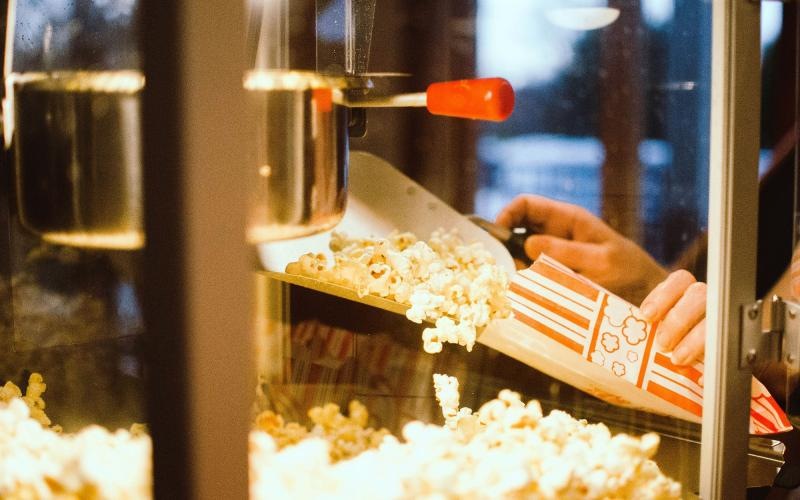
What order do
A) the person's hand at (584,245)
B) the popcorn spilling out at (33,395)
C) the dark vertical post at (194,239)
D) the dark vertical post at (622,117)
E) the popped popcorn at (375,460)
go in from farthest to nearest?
the dark vertical post at (622,117) < the person's hand at (584,245) < the popcorn spilling out at (33,395) < the popped popcorn at (375,460) < the dark vertical post at (194,239)

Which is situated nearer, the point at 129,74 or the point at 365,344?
the point at 129,74

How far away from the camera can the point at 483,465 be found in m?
0.61

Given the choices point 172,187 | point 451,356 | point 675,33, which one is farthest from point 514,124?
point 172,187

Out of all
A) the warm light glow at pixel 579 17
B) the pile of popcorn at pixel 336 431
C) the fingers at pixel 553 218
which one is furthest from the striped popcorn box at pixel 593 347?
the warm light glow at pixel 579 17

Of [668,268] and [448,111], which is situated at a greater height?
[448,111]

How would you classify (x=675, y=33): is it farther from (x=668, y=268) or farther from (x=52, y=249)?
(x=52, y=249)

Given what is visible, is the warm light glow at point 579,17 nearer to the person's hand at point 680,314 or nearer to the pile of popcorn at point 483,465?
the person's hand at point 680,314

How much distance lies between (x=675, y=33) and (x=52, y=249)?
0.78 meters

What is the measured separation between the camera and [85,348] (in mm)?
729

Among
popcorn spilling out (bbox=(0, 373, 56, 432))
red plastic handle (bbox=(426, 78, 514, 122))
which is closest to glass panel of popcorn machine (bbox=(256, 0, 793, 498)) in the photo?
red plastic handle (bbox=(426, 78, 514, 122))

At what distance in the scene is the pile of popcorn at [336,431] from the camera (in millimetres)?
623

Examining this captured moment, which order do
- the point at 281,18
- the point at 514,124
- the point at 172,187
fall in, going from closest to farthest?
the point at 172,187 → the point at 281,18 → the point at 514,124

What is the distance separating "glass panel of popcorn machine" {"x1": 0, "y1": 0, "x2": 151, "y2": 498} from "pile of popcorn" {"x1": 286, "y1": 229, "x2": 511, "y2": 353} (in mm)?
203

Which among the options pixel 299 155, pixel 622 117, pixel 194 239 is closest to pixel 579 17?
pixel 622 117
